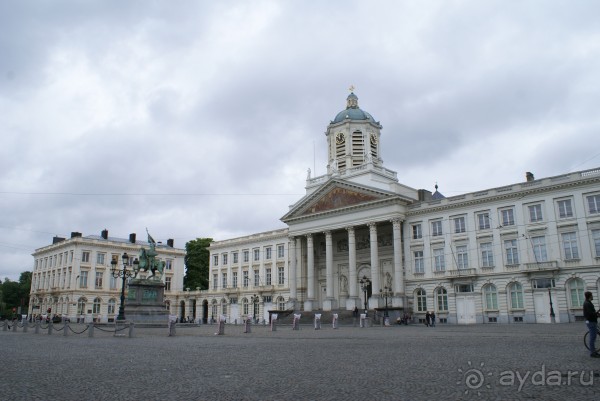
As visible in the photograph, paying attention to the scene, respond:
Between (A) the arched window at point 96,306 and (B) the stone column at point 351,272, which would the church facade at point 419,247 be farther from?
(A) the arched window at point 96,306

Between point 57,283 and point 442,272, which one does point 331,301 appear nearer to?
point 442,272

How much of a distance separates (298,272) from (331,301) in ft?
24.2

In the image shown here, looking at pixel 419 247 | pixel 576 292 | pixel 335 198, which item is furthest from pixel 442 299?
pixel 335 198

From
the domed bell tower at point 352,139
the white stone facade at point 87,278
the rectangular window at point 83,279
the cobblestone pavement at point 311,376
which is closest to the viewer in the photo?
the cobblestone pavement at point 311,376

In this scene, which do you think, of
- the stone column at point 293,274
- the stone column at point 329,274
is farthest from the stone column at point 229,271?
the stone column at point 329,274

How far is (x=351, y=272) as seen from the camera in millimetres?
55594

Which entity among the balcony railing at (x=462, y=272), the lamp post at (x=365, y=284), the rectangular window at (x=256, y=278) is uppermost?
the rectangular window at (x=256, y=278)

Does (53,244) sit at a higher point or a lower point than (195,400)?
higher

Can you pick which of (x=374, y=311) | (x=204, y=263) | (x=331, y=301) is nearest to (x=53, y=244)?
(x=204, y=263)

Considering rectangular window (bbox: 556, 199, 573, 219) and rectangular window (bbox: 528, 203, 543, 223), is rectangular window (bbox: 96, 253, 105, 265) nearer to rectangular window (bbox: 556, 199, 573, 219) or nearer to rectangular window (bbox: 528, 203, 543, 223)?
rectangular window (bbox: 528, 203, 543, 223)

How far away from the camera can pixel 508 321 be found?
46344 millimetres

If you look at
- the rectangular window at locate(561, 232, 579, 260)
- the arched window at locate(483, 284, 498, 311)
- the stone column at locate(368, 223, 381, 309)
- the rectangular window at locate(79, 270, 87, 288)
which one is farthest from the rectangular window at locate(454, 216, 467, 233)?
the rectangular window at locate(79, 270, 87, 288)

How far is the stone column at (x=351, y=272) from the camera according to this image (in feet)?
179

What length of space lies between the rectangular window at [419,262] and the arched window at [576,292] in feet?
47.2
